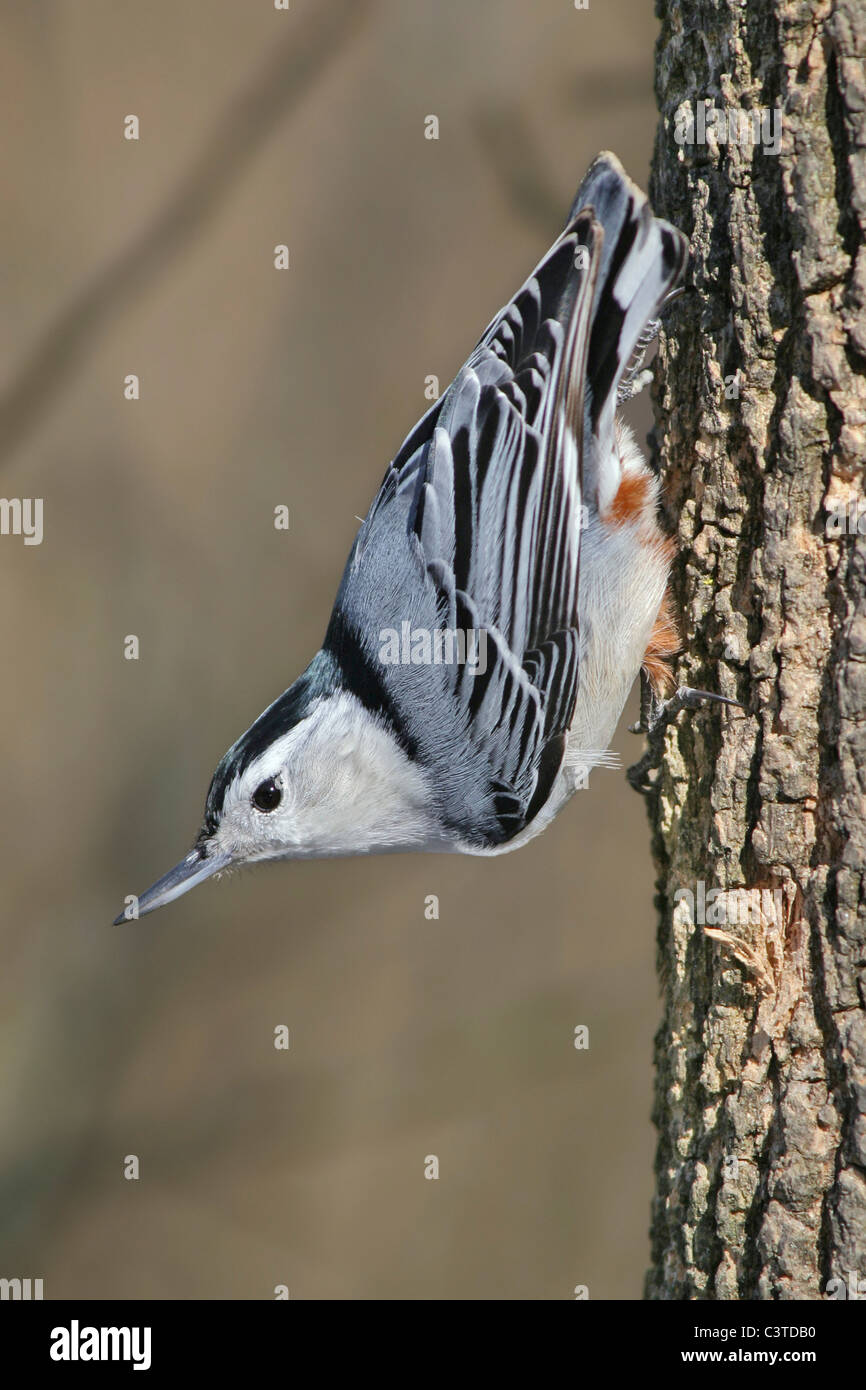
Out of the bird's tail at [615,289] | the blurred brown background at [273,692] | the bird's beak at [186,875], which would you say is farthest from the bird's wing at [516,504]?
the blurred brown background at [273,692]

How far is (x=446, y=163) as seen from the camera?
4508mm

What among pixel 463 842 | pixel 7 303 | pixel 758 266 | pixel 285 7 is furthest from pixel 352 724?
pixel 285 7

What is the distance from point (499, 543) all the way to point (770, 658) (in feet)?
1.86

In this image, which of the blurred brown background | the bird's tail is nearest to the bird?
the bird's tail

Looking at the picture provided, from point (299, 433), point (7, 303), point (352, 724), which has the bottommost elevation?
point (352, 724)

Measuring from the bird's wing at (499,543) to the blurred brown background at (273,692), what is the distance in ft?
7.06

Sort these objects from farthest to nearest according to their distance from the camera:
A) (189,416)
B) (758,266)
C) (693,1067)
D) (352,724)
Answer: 1. (189,416)
2. (352,724)
3. (693,1067)
4. (758,266)

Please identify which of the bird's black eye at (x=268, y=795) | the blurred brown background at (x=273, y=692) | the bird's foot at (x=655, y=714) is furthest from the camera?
the blurred brown background at (x=273, y=692)

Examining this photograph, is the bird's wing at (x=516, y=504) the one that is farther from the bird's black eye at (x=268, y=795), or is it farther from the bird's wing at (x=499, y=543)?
the bird's black eye at (x=268, y=795)

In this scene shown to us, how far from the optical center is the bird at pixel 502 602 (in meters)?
2.21

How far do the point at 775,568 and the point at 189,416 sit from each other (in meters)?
3.26

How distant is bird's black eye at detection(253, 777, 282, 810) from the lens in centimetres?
244

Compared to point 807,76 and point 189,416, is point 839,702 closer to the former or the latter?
point 807,76

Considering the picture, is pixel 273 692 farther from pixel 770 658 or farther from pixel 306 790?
pixel 770 658
